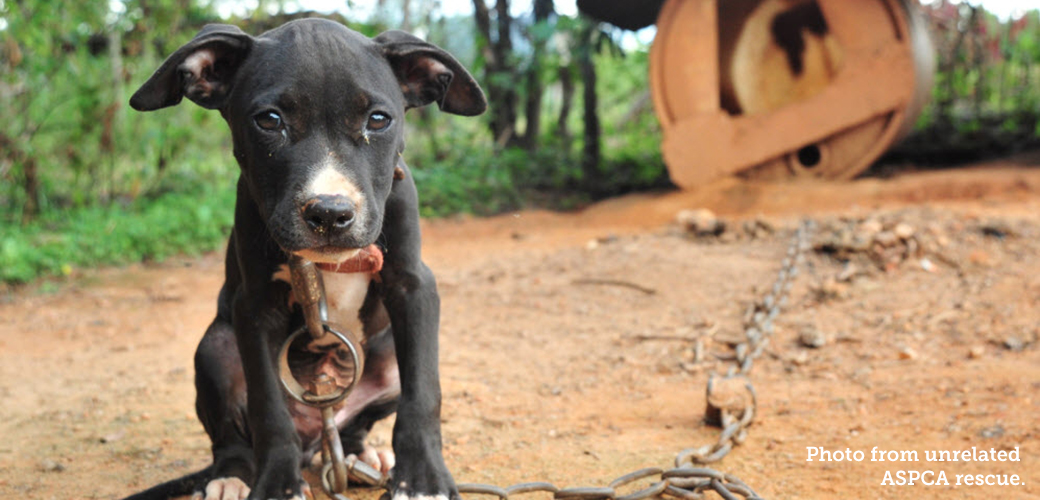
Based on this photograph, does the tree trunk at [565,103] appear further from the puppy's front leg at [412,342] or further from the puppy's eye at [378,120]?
the puppy's eye at [378,120]

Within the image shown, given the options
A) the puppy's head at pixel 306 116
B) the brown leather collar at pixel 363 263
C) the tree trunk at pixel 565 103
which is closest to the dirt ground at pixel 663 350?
the brown leather collar at pixel 363 263

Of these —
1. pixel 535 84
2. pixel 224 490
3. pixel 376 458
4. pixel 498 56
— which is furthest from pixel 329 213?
pixel 498 56

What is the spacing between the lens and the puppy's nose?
2264 millimetres

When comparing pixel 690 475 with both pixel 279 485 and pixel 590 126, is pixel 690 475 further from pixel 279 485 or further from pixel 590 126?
pixel 590 126

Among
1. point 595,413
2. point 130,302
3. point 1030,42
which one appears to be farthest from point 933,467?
point 1030,42

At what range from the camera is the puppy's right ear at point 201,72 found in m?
2.49

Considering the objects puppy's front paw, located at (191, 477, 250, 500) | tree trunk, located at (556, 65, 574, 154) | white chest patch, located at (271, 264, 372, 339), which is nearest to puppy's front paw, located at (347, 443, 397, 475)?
puppy's front paw, located at (191, 477, 250, 500)

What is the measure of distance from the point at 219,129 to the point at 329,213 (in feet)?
27.1

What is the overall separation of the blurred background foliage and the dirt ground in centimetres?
100

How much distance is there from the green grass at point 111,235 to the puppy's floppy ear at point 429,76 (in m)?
5.13

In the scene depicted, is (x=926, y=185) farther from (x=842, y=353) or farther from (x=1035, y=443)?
(x=1035, y=443)

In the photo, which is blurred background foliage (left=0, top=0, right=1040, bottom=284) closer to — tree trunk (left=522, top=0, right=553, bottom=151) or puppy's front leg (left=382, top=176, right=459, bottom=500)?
tree trunk (left=522, top=0, right=553, bottom=151)

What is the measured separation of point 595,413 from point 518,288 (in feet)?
7.62

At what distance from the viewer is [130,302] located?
6355 mm
